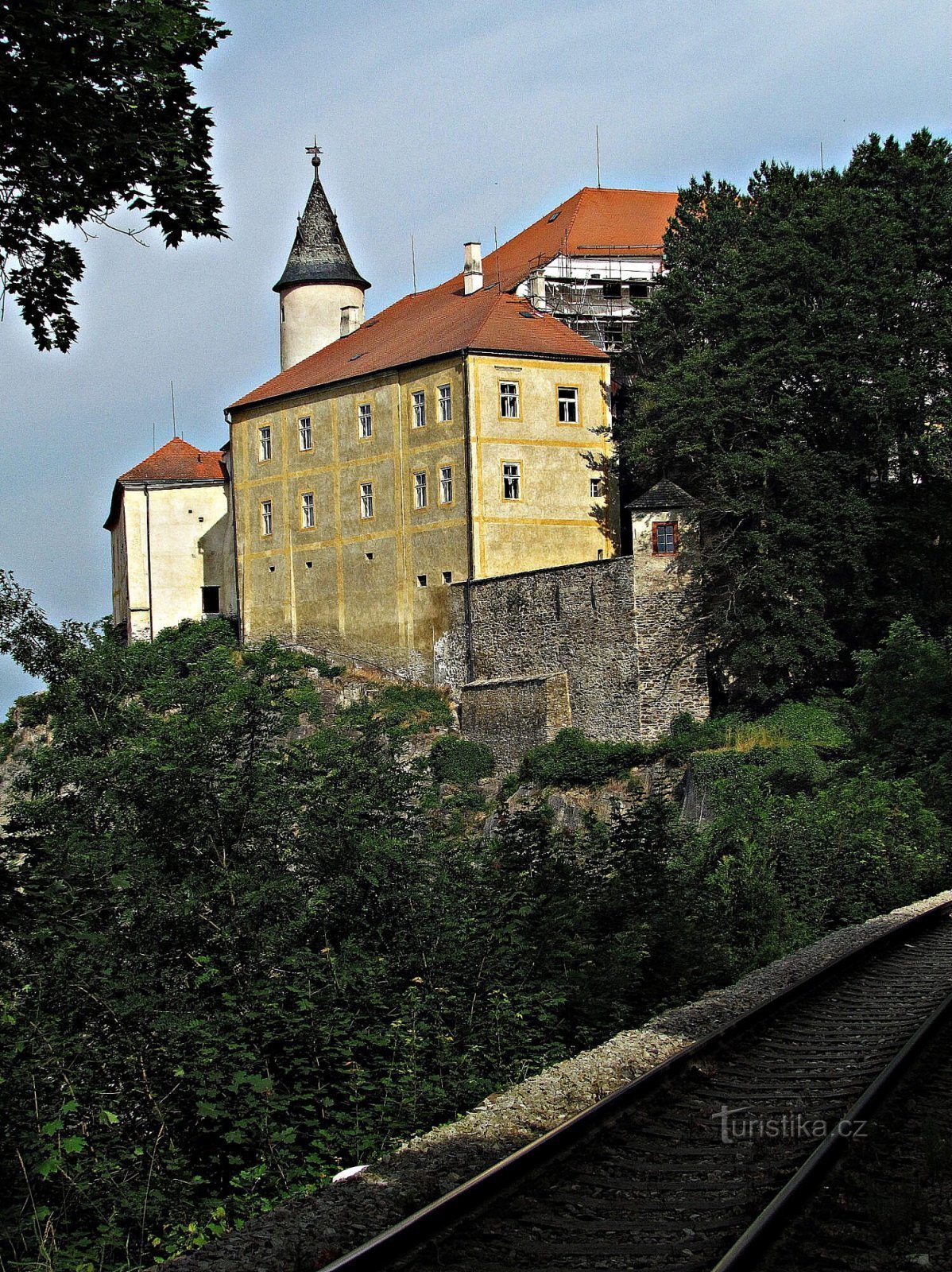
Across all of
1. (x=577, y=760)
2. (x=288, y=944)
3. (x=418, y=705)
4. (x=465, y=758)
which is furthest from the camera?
(x=418, y=705)

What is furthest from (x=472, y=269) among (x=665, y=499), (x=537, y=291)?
(x=665, y=499)

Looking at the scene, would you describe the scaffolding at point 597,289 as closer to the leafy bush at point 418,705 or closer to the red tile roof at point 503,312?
the red tile roof at point 503,312

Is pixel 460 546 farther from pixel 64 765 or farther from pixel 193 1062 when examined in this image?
pixel 193 1062

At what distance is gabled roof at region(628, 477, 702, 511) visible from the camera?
40.2 meters

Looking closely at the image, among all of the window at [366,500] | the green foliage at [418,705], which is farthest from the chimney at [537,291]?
the green foliage at [418,705]

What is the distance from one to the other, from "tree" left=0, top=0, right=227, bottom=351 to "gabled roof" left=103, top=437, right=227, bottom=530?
1874 inches

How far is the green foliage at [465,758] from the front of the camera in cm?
4178

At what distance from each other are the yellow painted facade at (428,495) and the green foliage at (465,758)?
3.64 m

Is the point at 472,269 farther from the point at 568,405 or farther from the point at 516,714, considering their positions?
the point at 516,714

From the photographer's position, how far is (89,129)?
903 cm

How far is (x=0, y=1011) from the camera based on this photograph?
9195mm

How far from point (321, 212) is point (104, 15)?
52.6m

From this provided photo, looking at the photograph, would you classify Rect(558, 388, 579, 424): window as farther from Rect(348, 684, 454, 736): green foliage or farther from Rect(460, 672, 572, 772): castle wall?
Rect(348, 684, 454, 736): green foliage

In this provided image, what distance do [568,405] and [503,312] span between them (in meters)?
4.09
